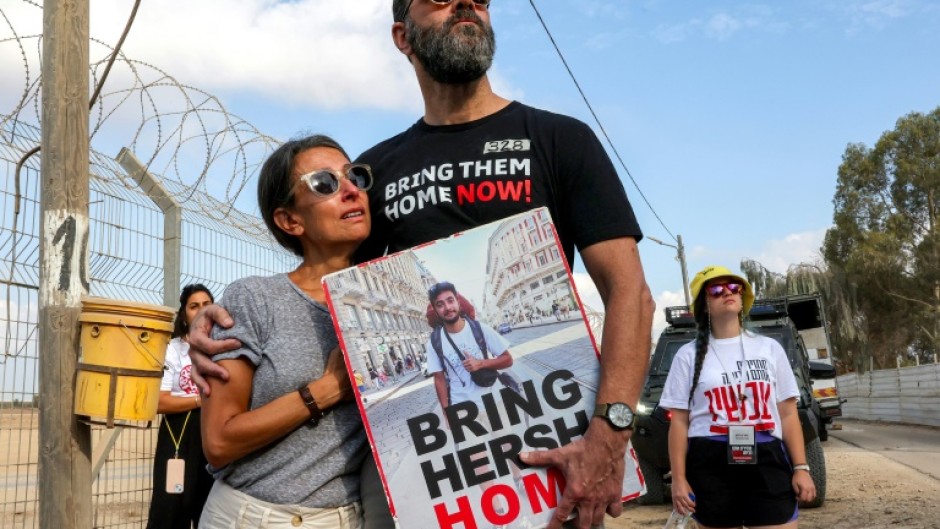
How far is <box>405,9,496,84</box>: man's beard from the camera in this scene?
8.28ft

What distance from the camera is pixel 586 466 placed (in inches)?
81.0

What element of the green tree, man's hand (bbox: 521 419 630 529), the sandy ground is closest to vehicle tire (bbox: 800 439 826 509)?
the sandy ground

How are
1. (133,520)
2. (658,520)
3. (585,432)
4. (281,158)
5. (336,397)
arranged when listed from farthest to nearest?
1. (658,520)
2. (133,520)
3. (281,158)
4. (336,397)
5. (585,432)

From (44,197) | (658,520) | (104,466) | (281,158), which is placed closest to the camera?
(281,158)

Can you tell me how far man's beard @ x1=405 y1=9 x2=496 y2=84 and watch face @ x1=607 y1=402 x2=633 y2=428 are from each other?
3.23ft

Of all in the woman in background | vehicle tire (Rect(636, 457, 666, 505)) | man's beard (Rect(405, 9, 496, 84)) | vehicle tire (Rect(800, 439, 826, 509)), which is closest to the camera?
man's beard (Rect(405, 9, 496, 84))

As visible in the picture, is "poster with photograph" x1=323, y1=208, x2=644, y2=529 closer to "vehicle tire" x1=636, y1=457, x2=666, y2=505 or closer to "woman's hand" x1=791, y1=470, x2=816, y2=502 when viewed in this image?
"woman's hand" x1=791, y1=470, x2=816, y2=502

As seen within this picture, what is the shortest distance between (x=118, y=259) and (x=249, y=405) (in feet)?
11.5

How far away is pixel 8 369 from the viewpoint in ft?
15.9

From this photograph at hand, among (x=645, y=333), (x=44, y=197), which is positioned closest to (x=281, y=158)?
(x=645, y=333)

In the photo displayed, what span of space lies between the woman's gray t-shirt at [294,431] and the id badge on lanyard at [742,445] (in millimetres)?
2589

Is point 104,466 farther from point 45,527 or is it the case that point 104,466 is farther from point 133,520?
point 45,527

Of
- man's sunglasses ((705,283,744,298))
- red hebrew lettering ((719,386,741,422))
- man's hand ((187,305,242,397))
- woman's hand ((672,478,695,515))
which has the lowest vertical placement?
woman's hand ((672,478,695,515))

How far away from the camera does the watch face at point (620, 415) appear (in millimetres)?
2072
